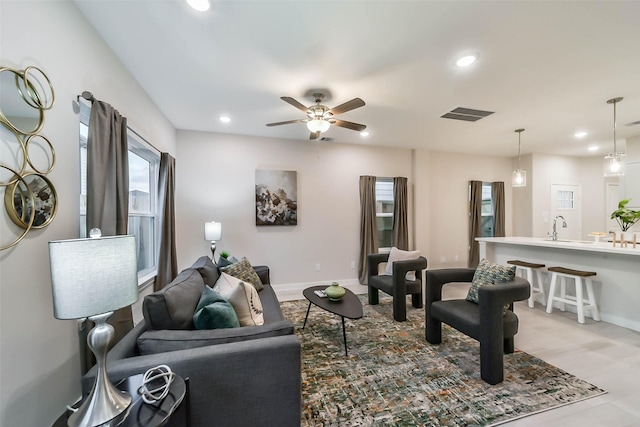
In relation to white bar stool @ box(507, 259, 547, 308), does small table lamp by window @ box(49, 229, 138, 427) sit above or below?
above

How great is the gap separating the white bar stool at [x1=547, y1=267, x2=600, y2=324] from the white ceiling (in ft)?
6.98

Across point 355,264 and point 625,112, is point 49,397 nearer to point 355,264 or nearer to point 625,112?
point 355,264

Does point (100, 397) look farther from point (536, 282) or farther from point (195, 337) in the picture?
point (536, 282)

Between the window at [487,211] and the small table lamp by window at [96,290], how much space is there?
22.4 feet

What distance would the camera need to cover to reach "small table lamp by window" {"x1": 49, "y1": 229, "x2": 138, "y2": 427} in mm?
988

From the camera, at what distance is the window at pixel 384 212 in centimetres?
540

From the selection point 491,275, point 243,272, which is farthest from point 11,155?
point 491,275

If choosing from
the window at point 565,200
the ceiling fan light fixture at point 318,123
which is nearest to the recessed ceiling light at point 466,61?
the ceiling fan light fixture at point 318,123

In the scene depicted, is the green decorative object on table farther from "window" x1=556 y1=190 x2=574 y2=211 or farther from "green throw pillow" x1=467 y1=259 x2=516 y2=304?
"window" x1=556 y1=190 x2=574 y2=211

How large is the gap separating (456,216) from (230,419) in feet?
19.0

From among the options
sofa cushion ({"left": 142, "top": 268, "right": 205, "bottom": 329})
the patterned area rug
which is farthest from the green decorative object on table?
sofa cushion ({"left": 142, "top": 268, "right": 205, "bottom": 329})

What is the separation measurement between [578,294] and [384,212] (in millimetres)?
3067

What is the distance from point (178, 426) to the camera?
119cm

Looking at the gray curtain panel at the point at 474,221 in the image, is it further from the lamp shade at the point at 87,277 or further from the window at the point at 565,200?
the lamp shade at the point at 87,277
